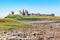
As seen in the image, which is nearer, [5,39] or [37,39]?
[5,39]

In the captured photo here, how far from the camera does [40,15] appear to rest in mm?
116188

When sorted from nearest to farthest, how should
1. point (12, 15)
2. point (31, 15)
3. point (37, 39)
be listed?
point (37, 39), point (12, 15), point (31, 15)

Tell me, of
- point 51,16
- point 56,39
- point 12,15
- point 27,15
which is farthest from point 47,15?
point 56,39

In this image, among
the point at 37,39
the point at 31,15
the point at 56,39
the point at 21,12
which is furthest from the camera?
the point at 31,15

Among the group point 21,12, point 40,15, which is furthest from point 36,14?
point 21,12

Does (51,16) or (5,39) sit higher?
(5,39)

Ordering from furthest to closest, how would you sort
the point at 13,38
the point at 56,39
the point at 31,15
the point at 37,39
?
the point at 31,15, the point at 56,39, the point at 37,39, the point at 13,38

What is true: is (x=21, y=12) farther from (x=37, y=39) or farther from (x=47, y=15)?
(x=37, y=39)

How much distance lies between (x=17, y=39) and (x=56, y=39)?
643 cm

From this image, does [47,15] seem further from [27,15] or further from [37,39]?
[37,39]

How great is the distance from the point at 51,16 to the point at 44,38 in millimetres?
90919

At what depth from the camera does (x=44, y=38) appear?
2556 cm

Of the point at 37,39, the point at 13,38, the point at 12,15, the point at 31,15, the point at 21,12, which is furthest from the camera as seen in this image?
the point at 31,15

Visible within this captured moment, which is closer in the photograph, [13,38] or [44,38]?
[13,38]
